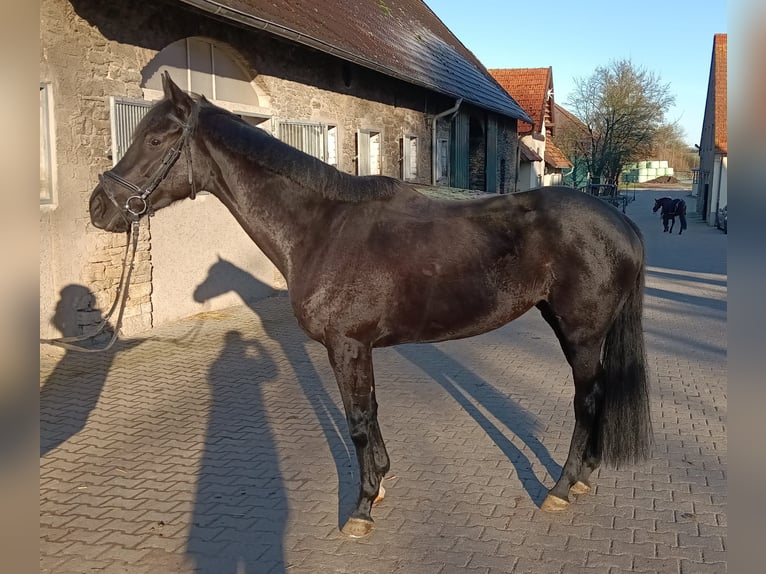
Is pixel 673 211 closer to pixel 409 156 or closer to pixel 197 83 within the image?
pixel 409 156

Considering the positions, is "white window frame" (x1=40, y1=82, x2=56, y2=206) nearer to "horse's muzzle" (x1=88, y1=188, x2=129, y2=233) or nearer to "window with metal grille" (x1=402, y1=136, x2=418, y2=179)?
"horse's muzzle" (x1=88, y1=188, x2=129, y2=233)

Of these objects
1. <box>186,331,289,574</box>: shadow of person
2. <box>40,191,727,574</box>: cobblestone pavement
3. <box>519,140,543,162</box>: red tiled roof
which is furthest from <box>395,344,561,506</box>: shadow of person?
<box>519,140,543,162</box>: red tiled roof

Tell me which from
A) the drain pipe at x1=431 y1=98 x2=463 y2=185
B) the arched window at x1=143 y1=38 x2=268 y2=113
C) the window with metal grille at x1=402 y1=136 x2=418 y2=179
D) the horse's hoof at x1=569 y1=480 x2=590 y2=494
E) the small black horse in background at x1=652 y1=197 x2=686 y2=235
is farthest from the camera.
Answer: the small black horse in background at x1=652 y1=197 x2=686 y2=235

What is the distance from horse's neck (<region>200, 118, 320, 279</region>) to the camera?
3469 millimetres

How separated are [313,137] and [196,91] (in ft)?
8.25

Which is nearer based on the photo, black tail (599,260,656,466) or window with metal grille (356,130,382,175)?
black tail (599,260,656,466)

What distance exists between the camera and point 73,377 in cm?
644

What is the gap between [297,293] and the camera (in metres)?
3.43

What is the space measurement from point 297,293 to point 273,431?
77.6 inches

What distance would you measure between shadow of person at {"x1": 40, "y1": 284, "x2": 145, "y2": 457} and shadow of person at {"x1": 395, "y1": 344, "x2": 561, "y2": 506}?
10.1ft

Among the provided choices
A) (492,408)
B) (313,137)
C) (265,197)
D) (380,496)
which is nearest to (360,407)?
(380,496)

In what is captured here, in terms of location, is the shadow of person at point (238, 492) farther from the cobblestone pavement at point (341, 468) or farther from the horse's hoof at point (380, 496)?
the horse's hoof at point (380, 496)

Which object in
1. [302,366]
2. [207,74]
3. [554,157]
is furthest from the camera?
[554,157]

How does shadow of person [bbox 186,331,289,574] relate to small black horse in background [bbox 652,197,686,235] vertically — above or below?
below
